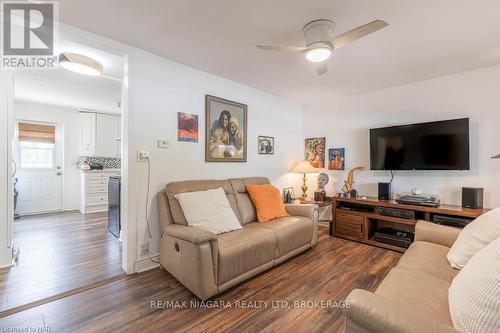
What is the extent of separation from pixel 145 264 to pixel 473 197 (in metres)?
3.79

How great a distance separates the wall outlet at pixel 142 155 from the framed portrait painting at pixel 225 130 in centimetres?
75

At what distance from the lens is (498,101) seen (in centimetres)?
257

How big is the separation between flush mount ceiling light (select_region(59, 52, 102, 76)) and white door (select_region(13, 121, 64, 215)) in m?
3.59

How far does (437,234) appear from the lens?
1.92 meters

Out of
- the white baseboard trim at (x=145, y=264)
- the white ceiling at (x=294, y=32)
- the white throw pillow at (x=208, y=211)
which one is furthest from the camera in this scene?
the white baseboard trim at (x=145, y=264)

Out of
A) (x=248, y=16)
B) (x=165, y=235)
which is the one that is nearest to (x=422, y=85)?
(x=248, y=16)

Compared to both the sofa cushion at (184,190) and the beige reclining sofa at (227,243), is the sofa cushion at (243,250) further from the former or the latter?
the sofa cushion at (184,190)

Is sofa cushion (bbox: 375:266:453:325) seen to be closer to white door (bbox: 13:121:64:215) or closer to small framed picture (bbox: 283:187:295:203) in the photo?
small framed picture (bbox: 283:187:295:203)

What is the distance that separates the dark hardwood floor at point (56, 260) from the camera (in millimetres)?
1937

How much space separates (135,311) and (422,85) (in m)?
4.24

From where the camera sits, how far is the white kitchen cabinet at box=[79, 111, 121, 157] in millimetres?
5137

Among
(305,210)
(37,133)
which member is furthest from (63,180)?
(305,210)

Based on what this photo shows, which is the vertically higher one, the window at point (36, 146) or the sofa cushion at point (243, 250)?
the window at point (36, 146)

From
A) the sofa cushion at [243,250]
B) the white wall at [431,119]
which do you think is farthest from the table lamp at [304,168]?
the sofa cushion at [243,250]
